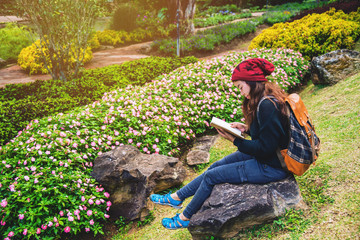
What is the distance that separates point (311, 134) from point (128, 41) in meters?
16.9

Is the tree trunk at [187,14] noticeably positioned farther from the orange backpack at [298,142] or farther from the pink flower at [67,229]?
the pink flower at [67,229]

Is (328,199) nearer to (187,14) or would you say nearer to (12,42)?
(187,14)

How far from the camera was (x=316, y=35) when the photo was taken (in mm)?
7910

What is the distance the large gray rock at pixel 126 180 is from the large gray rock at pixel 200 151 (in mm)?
1073

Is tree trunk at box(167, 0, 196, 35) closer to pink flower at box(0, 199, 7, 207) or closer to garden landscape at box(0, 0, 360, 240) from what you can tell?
garden landscape at box(0, 0, 360, 240)

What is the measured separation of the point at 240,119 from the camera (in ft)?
18.1

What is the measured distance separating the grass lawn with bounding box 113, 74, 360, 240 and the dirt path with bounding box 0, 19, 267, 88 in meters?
8.94

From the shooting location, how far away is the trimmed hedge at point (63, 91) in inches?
204

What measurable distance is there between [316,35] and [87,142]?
24.9 feet

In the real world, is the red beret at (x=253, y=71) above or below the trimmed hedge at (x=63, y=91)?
above

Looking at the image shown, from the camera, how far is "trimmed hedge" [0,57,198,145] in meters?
5.17

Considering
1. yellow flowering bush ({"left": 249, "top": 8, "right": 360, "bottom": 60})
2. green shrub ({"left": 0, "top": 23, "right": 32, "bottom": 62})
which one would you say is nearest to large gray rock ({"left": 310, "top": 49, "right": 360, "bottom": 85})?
yellow flowering bush ({"left": 249, "top": 8, "right": 360, "bottom": 60})

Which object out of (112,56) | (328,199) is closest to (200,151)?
Result: (328,199)

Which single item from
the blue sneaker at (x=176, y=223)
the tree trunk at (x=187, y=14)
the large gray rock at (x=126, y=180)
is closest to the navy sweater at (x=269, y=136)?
the blue sneaker at (x=176, y=223)
